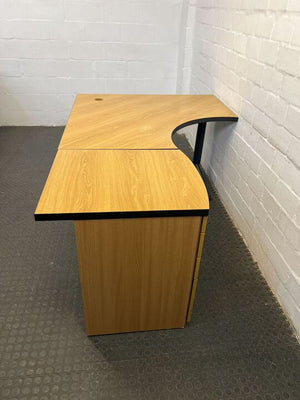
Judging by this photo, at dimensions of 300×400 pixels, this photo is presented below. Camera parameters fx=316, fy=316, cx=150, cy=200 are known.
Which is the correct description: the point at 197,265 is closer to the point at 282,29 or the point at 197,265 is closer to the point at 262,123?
the point at 262,123

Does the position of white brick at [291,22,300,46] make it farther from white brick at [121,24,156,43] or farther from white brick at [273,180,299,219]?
white brick at [121,24,156,43]

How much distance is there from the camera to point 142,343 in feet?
4.53

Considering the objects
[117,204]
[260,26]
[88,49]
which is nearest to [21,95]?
[88,49]

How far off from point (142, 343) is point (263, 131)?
122cm

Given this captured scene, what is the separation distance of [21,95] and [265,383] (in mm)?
3470

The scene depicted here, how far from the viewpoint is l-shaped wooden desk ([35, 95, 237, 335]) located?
3.63 feet

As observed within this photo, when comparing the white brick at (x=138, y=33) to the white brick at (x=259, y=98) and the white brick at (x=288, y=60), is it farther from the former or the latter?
the white brick at (x=288, y=60)

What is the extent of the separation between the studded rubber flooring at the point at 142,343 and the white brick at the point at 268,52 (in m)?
1.05

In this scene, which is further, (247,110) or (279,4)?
(247,110)

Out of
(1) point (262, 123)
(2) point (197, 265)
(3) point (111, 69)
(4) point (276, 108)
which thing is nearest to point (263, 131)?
(1) point (262, 123)

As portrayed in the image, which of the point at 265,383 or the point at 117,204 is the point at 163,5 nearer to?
the point at 117,204

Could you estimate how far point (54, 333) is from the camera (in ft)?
4.64

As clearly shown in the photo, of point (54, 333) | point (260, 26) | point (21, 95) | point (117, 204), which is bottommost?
point (54, 333)

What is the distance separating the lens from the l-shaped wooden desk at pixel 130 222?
1.11 metres
